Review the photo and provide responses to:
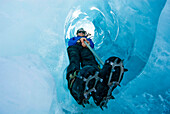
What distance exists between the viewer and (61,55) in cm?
230

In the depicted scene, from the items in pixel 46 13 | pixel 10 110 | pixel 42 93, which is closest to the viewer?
pixel 10 110

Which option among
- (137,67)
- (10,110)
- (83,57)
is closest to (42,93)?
(10,110)

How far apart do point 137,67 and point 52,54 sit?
1292 mm

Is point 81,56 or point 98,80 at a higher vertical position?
point 81,56

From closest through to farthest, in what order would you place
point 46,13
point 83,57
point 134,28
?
point 83,57
point 134,28
point 46,13

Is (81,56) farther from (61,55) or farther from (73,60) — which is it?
(61,55)

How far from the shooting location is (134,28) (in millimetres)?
1951

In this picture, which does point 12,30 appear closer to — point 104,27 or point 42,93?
point 42,93

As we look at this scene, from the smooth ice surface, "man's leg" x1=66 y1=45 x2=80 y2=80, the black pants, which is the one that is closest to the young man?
"man's leg" x1=66 y1=45 x2=80 y2=80

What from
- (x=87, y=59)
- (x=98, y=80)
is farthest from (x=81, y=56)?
(x=98, y=80)

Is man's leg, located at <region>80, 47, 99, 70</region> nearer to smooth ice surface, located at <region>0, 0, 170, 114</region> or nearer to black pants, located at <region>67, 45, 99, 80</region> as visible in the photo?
black pants, located at <region>67, 45, 99, 80</region>

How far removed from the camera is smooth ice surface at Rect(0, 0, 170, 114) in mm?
1653

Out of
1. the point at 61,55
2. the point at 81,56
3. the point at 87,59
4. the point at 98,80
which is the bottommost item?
the point at 98,80

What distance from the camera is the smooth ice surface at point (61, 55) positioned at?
5.42 ft
